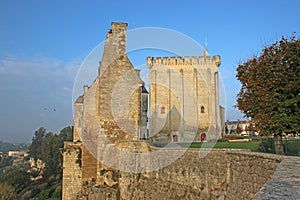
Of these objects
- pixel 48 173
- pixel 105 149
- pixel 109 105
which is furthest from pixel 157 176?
pixel 48 173

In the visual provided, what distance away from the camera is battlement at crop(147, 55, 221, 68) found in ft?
124

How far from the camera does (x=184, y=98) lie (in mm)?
38281

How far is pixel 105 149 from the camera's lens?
12102 mm

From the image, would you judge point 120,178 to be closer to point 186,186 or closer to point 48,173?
point 186,186

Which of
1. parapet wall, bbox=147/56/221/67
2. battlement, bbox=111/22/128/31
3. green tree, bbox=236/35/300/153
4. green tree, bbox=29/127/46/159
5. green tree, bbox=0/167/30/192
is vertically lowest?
green tree, bbox=0/167/30/192

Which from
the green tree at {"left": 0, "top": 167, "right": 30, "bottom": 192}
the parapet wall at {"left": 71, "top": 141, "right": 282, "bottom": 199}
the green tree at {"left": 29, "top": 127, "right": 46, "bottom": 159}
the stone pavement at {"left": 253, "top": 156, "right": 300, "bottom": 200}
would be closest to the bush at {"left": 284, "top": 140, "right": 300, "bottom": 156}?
the parapet wall at {"left": 71, "top": 141, "right": 282, "bottom": 199}

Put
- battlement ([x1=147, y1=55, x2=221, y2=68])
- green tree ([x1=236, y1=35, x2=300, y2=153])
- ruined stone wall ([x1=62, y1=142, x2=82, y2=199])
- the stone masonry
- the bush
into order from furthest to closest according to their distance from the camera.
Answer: battlement ([x1=147, y1=55, x2=221, y2=68]) < ruined stone wall ([x1=62, y1=142, x2=82, y2=199]) < the bush < green tree ([x1=236, y1=35, x2=300, y2=153]) < the stone masonry

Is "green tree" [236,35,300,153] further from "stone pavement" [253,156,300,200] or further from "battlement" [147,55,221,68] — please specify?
"battlement" [147,55,221,68]

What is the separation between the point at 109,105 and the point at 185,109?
26.6 metres

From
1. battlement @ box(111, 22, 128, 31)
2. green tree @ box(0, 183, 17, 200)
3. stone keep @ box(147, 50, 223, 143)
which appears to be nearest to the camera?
battlement @ box(111, 22, 128, 31)

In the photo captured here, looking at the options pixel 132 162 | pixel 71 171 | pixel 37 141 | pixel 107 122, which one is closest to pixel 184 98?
pixel 71 171

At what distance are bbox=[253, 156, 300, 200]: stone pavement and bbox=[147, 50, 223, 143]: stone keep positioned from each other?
32107 mm

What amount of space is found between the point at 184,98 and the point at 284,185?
34941 millimetres

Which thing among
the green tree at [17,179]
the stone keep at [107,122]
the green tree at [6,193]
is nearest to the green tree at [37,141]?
the green tree at [17,179]
